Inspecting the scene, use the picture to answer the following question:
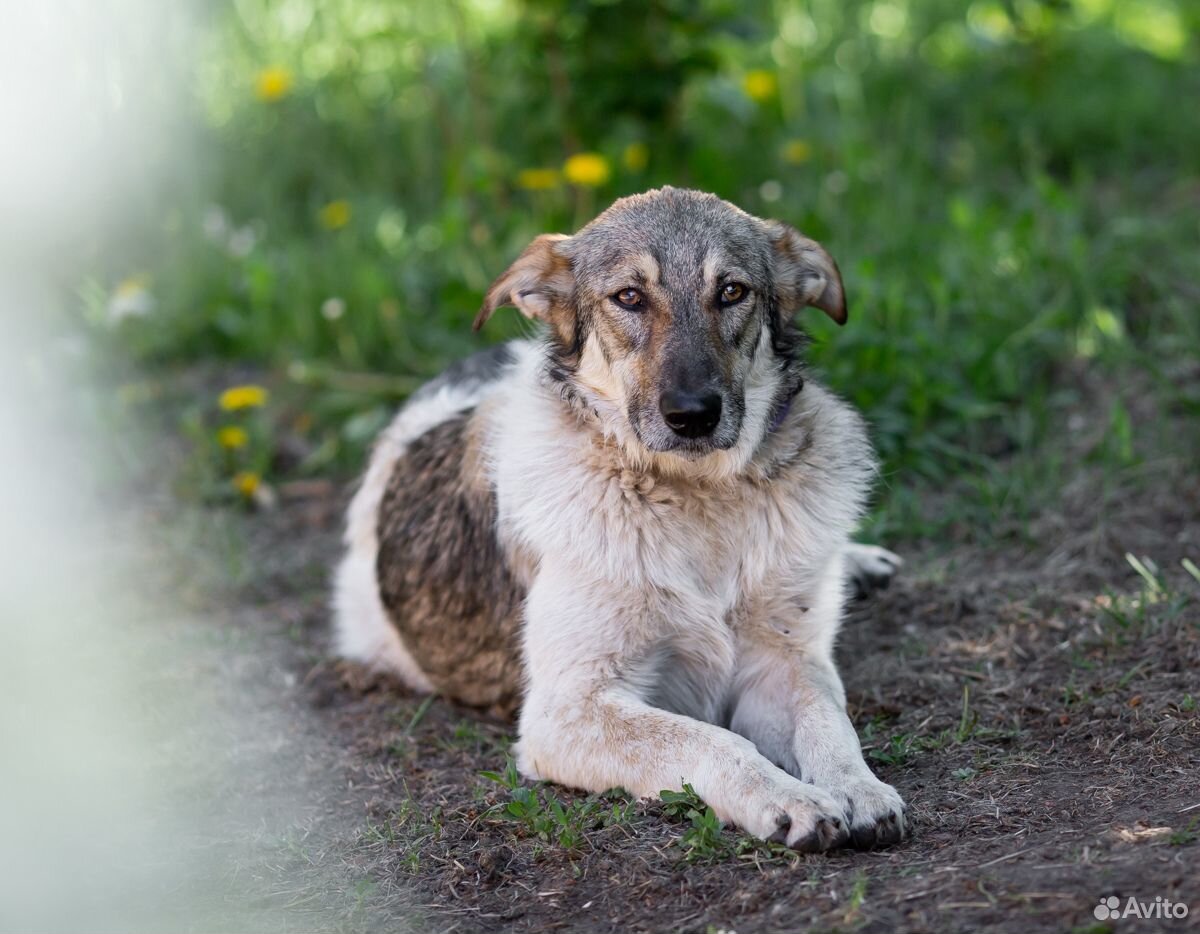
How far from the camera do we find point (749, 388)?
3.69 m

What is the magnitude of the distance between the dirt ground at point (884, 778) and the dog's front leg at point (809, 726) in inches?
3.5

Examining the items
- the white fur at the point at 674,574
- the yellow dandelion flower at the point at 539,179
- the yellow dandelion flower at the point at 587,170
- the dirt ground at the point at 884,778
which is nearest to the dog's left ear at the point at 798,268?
the white fur at the point at 674,574

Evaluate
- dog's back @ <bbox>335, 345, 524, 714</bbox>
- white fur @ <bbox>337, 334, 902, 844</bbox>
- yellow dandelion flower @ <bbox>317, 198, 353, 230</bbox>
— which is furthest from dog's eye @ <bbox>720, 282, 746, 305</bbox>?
yellow dandelion flower @ <bbox>317, 198, 353, 230</bbox>

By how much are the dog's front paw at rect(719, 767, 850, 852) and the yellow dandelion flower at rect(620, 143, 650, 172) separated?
13.9 ft

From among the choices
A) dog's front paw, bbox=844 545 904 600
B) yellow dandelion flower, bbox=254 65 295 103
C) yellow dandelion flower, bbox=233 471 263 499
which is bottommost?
yellow dandelion flower, bbox=233 471 263 499

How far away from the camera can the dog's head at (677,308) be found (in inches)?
137

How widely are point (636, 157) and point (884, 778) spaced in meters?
4.07

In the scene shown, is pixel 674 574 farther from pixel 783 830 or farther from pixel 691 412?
pixel 783 830

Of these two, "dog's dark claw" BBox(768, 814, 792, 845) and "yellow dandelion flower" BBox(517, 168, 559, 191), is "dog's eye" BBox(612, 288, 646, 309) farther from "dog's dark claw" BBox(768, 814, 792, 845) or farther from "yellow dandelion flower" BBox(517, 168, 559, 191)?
"yellow dandelion flower" BBox(517, 168, 559, 191)

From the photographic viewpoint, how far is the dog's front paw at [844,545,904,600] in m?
4.53

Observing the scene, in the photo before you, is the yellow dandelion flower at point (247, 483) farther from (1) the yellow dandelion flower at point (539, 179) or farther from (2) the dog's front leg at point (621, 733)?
(2) the dog's front leg at point (621, 733)

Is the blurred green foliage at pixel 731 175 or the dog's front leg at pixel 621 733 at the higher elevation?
the blurred green foliage at pixel 731 175

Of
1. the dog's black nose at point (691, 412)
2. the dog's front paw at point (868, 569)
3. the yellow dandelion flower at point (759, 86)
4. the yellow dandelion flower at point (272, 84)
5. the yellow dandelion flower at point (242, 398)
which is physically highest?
the yellow dandelion flower at point (272, 84)

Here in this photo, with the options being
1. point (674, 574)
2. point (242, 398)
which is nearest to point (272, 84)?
point (242, 398)
